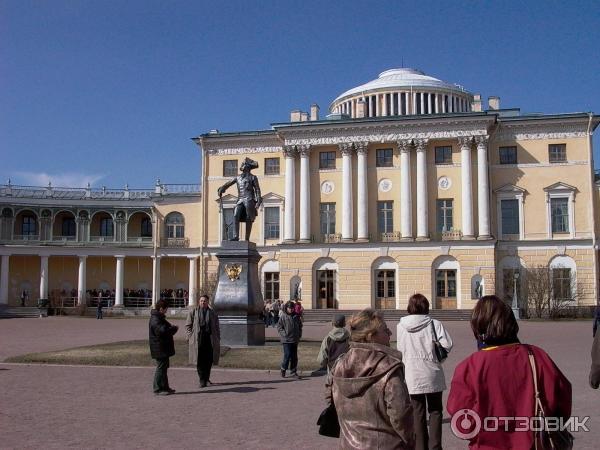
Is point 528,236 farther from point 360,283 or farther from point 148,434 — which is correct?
point 148,434

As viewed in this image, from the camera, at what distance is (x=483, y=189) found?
52281 millimetres

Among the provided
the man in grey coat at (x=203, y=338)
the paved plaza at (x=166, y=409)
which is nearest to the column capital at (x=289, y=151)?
the paved plaza at (x=166, y=409)

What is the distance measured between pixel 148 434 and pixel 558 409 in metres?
6.78

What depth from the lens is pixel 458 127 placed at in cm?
5300

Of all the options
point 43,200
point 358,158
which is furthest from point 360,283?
point 43,200

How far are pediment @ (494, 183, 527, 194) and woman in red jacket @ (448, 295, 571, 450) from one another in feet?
170

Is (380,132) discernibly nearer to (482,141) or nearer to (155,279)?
(482,141)

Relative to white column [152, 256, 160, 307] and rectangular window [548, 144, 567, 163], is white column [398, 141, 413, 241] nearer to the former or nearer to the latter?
rectangular window [548, 144, 567, 163]

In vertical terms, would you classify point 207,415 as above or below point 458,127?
below

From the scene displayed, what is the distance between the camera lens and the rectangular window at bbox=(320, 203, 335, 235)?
5541 centimetres

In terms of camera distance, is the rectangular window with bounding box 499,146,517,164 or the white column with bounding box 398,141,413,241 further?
the rectangular window with bounding box 499,146,517,164

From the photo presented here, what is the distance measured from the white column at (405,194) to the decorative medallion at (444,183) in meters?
2.46

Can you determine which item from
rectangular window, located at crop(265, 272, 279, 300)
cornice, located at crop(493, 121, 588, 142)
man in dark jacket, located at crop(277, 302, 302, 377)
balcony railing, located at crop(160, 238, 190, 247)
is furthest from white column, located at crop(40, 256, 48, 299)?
man in dark jacket, located at crop(277, 302, 302, 377)

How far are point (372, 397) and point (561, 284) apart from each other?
50206 mm
